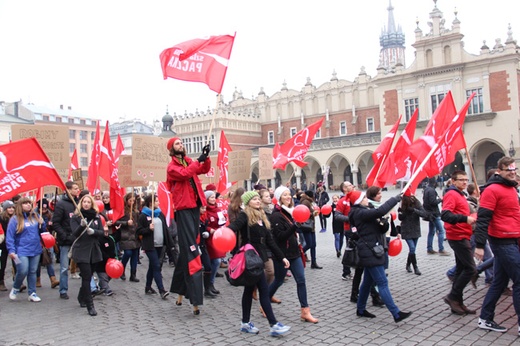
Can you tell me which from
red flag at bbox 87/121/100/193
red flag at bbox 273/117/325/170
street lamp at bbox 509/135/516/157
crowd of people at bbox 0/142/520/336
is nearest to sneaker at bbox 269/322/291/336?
crowd of people at bbox 0/142/520/336

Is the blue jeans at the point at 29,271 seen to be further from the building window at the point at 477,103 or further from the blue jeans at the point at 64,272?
the building window at the point at 477,103

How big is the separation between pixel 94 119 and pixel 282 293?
251 ft

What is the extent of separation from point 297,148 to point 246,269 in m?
8.56

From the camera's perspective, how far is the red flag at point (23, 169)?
7312 millimetres

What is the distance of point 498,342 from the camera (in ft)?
16.4

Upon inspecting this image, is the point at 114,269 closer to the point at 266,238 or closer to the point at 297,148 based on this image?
the point at 266,238

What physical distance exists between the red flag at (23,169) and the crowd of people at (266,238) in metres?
0.59

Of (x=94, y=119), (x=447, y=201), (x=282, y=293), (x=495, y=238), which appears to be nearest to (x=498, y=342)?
(x=495, y=238)

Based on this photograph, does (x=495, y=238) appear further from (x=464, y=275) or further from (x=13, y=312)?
(x=13, y=312)

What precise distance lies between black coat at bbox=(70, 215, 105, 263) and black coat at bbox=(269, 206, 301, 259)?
2.79 m

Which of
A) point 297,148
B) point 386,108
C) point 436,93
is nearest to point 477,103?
point 436,93

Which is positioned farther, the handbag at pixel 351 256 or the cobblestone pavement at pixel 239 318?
the handbag at pixel 351 256

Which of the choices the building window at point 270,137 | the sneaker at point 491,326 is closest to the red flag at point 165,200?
the sneaker at point 491,326

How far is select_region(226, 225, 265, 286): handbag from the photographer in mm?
5523
